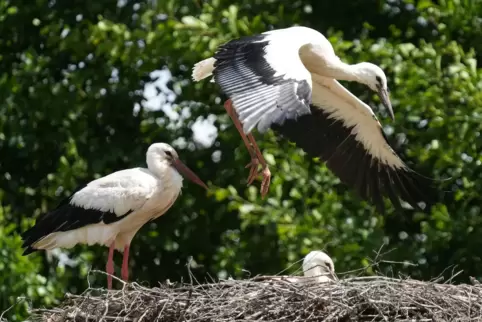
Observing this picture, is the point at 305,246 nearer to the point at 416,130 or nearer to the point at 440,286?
the point at 416,130

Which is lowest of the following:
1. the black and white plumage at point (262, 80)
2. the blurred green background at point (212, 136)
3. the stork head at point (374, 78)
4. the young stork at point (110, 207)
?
the blurred green background at point (212, 136)

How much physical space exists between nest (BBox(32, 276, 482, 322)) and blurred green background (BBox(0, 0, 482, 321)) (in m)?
3.03

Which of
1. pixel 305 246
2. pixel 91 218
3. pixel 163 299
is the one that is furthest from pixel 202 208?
pixel 163 299

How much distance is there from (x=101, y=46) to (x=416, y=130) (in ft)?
8.12

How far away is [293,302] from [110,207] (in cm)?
271

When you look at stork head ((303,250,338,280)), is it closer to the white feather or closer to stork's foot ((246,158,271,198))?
stork's foot ((246,158,271,198))

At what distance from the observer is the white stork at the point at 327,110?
37.0 ft

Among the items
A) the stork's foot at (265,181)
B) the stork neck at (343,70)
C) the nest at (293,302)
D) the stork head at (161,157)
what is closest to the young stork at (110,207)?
the stork head at (161,157)

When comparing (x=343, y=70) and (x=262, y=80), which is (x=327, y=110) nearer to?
(x=343, y=70)

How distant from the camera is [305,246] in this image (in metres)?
13.7

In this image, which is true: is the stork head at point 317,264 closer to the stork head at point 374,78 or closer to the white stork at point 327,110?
the white stork at point 327,110

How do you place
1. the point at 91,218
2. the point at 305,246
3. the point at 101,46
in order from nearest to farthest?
the point at 91,218 < the point at 305,246 < the point at 101,46

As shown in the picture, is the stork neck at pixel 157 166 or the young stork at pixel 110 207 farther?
the stork neck at pixel 157 166

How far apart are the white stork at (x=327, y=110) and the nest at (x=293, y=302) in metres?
1.36
